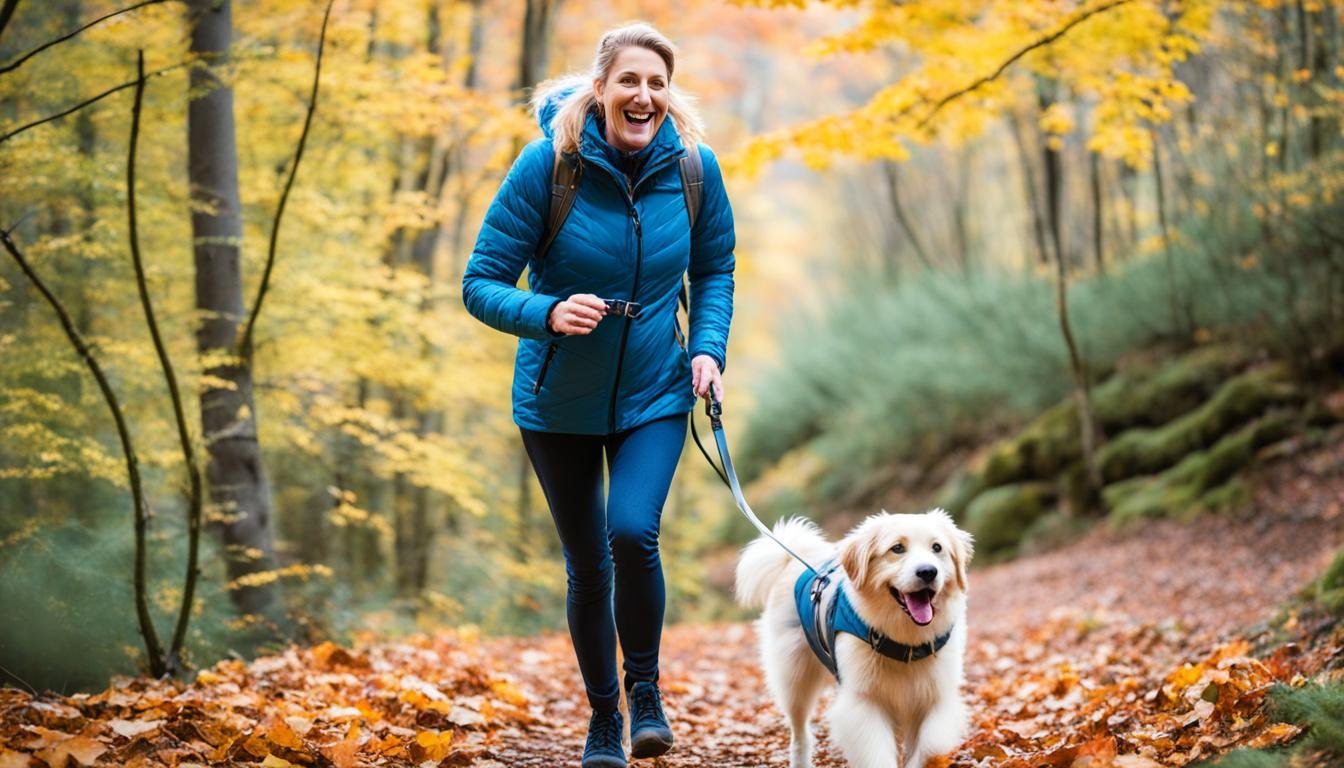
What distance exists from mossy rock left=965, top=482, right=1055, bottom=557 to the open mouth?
9.43 meters

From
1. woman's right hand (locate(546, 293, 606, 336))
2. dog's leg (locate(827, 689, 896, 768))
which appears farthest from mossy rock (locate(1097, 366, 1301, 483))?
woman's right hand (locate(546, 293, 606, 336))

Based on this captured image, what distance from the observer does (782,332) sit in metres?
21.7

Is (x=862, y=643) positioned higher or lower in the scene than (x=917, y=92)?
lower

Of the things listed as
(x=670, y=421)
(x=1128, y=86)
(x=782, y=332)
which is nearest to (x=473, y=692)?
(x=670, y=421)

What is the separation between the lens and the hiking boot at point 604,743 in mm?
3332

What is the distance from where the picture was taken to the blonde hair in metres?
3.30

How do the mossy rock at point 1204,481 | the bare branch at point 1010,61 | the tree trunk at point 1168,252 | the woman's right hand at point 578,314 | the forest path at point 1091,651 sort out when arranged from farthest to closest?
the tree trunk at point 1168,252 < the mossy rock at point 1204,481 < the bare branch at point 1010,61 < the forest path at point 1091,651 < the woman's right hand at point 578,314

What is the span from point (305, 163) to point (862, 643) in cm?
658

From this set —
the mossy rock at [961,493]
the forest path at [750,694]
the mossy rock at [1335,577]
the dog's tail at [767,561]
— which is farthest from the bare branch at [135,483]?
the mossy rock at [961,493]

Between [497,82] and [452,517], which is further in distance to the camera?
[497,82]

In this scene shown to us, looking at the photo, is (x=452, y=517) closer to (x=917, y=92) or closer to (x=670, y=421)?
(x=917, y=92)

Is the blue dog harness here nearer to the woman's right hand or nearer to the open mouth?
the open mouth

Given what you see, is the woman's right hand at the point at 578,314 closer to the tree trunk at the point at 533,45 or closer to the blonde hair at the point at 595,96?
the blonde hair at the point at 595,96

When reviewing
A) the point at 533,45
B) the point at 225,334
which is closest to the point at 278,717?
the point at 225,334
